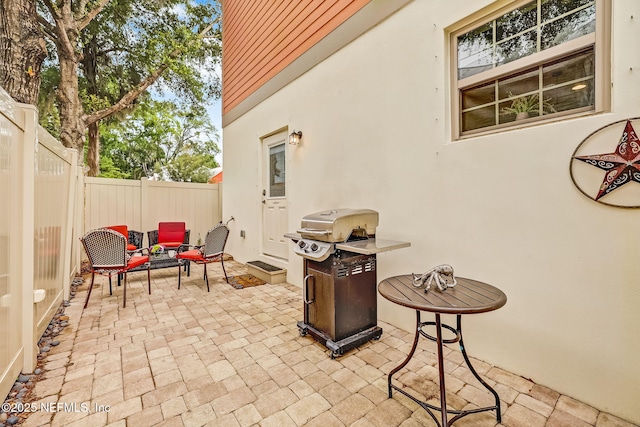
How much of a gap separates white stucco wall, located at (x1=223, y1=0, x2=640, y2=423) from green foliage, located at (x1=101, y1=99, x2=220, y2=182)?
1052cm

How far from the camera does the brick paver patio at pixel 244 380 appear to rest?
158cm

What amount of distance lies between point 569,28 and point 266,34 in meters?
4.58

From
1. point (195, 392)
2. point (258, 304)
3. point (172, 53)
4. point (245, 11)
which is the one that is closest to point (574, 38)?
point (195, 392)

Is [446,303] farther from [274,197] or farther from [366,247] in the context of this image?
[274,197]

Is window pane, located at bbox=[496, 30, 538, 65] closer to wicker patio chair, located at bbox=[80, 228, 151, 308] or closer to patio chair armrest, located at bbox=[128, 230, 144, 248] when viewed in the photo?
wicker patio chair, located at bbox=[80, 228, 151, 308]

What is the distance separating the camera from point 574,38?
5.92 ft

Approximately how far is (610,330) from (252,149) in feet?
17.4

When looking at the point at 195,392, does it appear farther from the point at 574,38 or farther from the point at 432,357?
the point at 574,38

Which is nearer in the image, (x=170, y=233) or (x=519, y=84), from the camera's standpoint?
(x=519, y=84)

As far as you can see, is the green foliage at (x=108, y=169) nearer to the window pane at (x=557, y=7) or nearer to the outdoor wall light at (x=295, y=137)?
the outdoor wall light at (x=295, y=137)

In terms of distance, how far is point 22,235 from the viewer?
6.23 ft

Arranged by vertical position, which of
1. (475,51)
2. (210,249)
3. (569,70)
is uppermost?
(475,51)

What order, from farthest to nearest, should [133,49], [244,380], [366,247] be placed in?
1. [133,49]
2. [366,247]
3. [244,380]

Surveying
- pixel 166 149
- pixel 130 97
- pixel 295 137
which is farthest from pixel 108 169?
pixel 295 137
